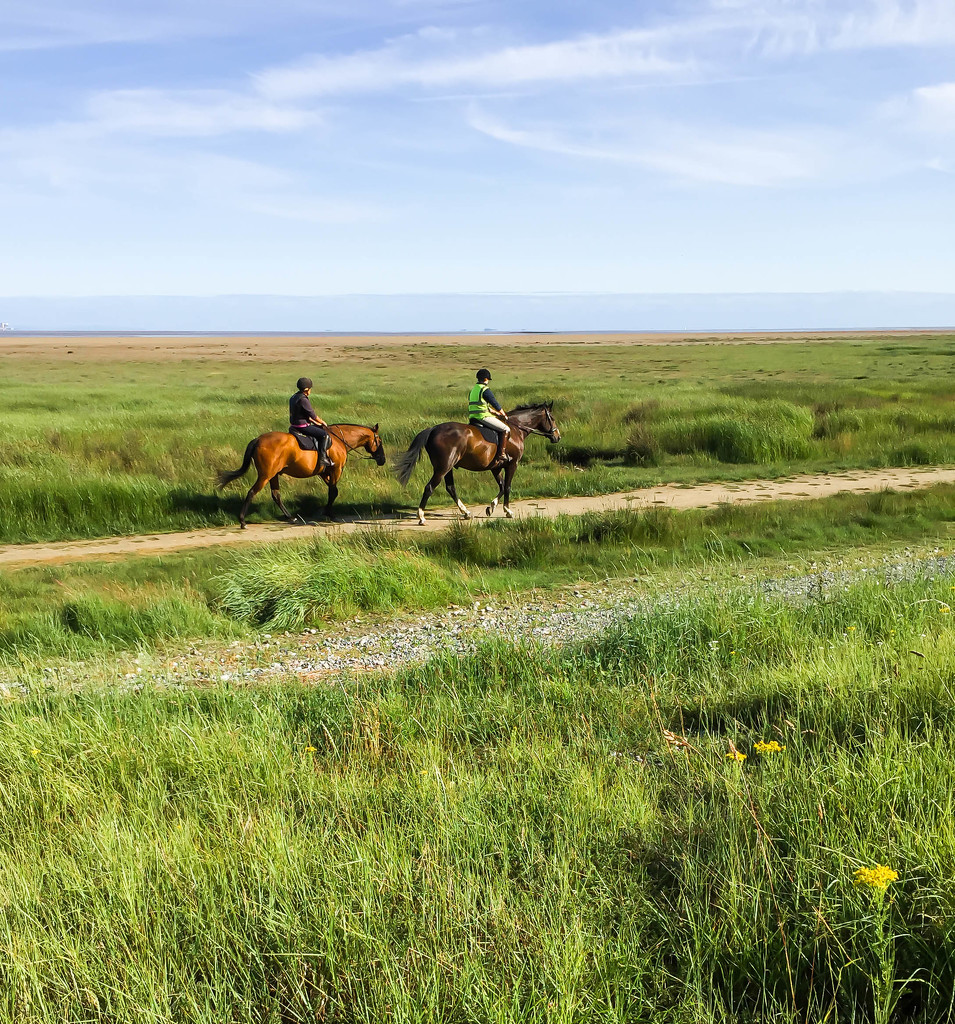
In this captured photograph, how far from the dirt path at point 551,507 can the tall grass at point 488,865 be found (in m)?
8.93

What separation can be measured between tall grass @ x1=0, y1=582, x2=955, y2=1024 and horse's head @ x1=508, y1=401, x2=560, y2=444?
13623mm

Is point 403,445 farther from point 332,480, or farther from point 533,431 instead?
point 332,480

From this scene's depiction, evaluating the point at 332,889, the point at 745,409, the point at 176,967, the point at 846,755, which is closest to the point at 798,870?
the point at 846,755

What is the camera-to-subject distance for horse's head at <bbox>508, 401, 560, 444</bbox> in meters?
19.4

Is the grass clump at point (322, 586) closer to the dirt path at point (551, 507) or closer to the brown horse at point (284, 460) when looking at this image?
the dirt path at point (551, 507)

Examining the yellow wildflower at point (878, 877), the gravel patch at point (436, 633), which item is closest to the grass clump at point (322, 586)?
the gravel patch at point (436, 633)

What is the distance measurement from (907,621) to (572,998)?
18.5ft

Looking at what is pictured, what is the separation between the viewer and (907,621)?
24.9 ft

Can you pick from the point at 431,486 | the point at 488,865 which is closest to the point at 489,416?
the point at 431,486

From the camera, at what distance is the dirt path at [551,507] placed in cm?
1580

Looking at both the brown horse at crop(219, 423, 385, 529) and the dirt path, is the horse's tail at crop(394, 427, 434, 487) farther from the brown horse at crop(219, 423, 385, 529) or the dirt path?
the brown horse at crop(219, 423, 385, 529)

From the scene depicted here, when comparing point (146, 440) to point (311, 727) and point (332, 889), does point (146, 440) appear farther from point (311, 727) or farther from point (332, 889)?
point (332, 889)

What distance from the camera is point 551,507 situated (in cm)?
1931

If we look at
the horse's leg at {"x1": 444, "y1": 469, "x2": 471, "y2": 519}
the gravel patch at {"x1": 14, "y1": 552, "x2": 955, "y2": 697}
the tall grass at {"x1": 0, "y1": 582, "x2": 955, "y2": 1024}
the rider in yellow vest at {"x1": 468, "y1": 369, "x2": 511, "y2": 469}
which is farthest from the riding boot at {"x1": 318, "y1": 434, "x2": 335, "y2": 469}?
the tall grass at {"x1": 0, "y1": 582, "x2": 955, "y2": 1024}
